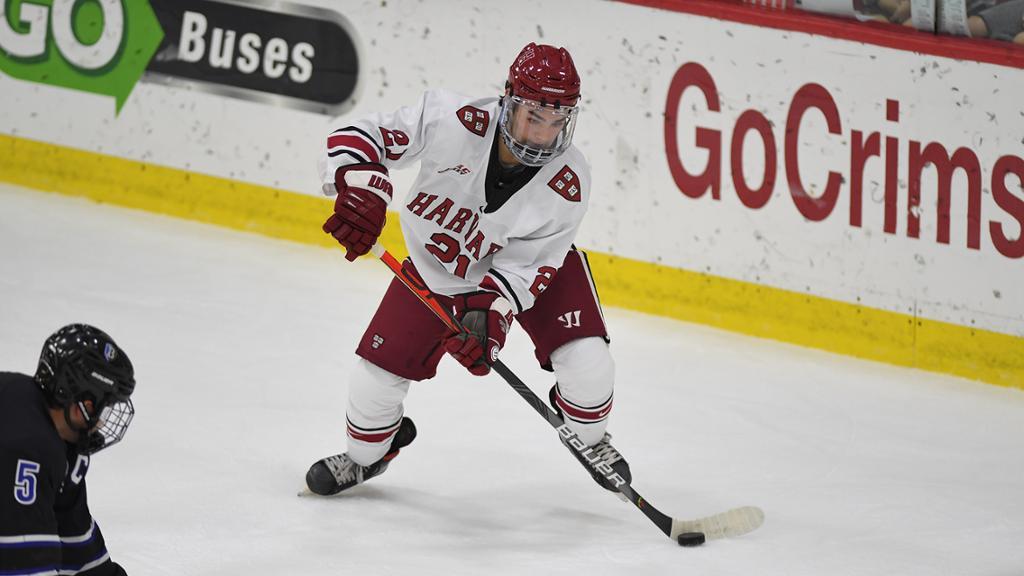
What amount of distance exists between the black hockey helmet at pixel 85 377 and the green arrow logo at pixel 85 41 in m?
3.49

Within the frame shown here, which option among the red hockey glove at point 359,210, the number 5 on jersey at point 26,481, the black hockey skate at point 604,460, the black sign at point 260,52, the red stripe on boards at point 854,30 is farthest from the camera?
the black sign at point 260,52

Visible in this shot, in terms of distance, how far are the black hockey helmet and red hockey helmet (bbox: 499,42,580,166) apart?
119 cm

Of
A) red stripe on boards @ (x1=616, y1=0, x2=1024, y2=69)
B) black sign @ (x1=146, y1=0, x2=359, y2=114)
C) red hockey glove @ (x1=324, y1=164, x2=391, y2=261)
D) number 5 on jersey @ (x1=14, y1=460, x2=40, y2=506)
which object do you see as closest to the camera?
number 5 on jersey @ (x1=14, y1=460, x2=40, y2=506)

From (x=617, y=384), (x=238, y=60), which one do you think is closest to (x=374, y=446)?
(x=617, y=384)

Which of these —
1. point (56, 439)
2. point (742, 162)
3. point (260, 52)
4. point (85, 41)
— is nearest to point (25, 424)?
point (56, 439)

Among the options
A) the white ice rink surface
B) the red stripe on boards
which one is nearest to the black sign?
the white ice rink surface

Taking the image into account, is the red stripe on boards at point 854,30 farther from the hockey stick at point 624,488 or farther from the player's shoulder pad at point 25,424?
the player's shoulder pad at point 25,424

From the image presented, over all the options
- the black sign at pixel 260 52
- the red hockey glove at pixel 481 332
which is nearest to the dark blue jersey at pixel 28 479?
the red hockey glove at pixel 481 332

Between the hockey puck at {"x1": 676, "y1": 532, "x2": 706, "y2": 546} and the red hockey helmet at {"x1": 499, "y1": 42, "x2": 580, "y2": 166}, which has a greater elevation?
the red hockey helmet at {"x1": 499, "y1": 42, "x2": 580, "y2": 166}

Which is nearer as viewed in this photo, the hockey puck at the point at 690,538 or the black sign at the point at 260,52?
the hockey puck at the point at 690,538

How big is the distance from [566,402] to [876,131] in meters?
1.75

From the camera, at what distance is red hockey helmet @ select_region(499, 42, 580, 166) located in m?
2.98

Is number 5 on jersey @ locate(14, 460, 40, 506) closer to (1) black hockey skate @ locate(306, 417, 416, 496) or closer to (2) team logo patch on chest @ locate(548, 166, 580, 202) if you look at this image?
(1) black hockey skate @ locate(306, 417, 416, 496)

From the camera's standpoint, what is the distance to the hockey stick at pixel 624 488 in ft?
10.3
